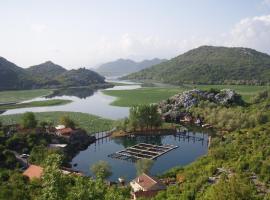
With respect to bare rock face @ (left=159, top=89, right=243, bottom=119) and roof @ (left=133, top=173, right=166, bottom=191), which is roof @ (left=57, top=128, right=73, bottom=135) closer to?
roof @ (left=133, top=173, right=166, bottom=191)

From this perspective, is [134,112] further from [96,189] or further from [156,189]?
[96,189]

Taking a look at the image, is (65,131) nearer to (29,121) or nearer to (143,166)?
(29,121)

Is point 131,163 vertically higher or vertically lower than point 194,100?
lower

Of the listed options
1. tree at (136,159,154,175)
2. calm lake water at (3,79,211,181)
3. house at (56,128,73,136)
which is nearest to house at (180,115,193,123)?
calm lake water at (3,79,211,181)

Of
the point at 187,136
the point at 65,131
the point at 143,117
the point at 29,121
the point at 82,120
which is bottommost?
the point at 187,136

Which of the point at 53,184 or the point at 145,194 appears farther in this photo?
the point at 145,194

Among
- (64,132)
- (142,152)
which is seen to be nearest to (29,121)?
(64,132)
